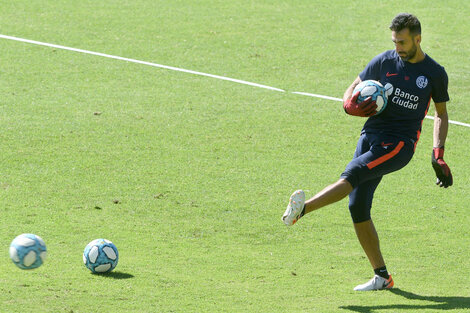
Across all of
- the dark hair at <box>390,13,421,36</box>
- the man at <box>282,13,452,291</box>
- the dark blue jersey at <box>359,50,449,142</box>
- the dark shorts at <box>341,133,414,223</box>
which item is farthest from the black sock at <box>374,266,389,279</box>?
the dark hair at <box>390,13,421,36</box>

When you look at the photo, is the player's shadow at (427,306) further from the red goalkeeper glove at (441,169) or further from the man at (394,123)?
the red goalkeeper glove at (441,169)

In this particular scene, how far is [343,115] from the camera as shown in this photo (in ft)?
48.1

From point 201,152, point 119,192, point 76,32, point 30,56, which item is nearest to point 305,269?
point 119,192

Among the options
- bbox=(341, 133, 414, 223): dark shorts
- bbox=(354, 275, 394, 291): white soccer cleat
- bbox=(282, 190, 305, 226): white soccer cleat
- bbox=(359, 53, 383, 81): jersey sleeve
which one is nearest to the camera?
bbox=(282, 190, 305, 226): white soccer cleat

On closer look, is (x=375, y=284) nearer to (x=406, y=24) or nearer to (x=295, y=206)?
(x=295, y=206)

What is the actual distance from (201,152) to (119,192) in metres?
2.07

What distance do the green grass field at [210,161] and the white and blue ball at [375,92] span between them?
187 cm

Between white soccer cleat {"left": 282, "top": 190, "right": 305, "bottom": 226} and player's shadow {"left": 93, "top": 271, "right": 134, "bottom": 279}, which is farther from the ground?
white soccer cleat {"left": 282, "top": 190, "right": 305, "bottom": 226}

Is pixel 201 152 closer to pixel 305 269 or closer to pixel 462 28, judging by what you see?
pixel 305 269

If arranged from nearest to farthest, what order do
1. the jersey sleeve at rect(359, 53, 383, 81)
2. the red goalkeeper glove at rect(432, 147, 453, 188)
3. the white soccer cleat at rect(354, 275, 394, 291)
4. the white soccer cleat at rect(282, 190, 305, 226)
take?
1. the white soccer cleat at rect(282, 190, 305, 226)
2. the red goalkeeper glove at rect(432, 147, 453, 188)
3. the white soccer cleat at rect(354, 275, 394, 291)
4. the jersey sleeve at rect(359, 53, 383, 81)

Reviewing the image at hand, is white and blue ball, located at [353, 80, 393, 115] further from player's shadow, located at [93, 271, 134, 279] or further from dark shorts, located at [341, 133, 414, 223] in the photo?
player's shadow, located at [93, 271, 134, 279]

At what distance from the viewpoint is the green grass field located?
320 inches

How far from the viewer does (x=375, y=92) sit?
25.9ft

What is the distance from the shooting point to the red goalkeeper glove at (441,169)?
26.3 feet
